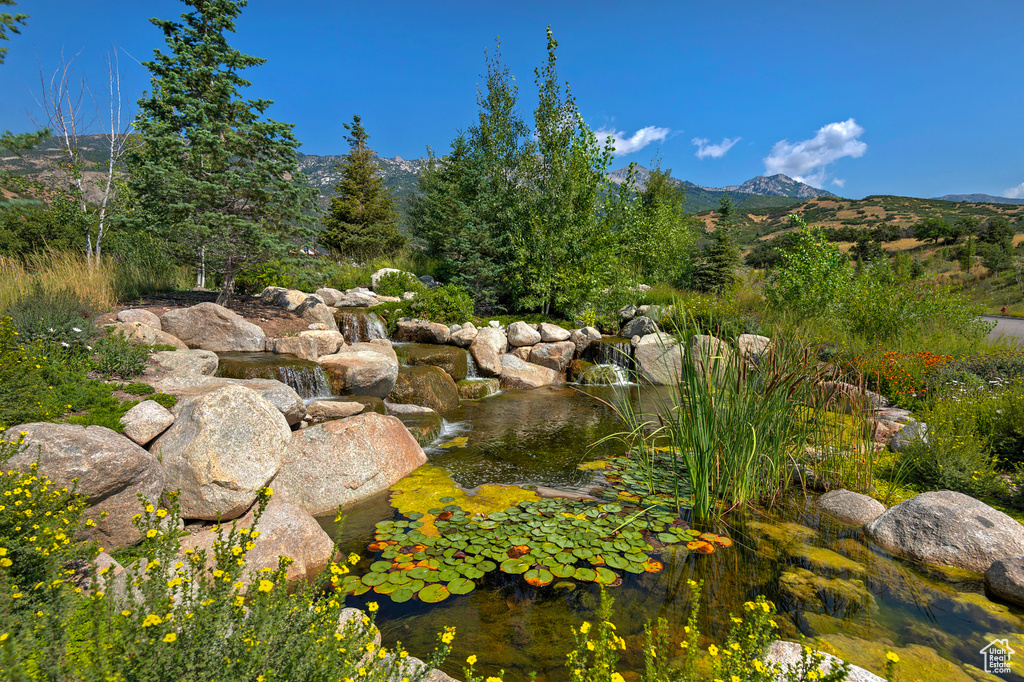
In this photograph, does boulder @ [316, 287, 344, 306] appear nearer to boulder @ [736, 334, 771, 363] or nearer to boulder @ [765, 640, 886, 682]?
boulder @ [736, 334, 771, 363]

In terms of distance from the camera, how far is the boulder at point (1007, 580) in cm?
296

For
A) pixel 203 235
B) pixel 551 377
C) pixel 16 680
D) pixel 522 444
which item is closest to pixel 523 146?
pixel 551 377

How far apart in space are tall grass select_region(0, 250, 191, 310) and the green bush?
518cm

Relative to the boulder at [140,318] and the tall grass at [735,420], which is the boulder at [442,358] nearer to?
the boulder at [140,318]

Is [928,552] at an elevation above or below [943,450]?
below

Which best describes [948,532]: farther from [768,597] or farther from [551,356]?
[551,356]

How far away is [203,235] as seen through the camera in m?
9.16

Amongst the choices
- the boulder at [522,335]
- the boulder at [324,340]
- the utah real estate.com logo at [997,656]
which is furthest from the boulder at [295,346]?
the utah real estate.com logo at [997,656]

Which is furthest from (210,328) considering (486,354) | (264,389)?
(486,354)

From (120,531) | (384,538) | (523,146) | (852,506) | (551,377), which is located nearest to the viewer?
(120,531)

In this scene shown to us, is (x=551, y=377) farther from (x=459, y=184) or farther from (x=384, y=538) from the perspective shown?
(x=459, y=184)

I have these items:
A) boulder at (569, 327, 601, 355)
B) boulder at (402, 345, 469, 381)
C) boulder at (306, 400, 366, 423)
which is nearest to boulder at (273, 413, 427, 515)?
boulder at (306, 400, 366, 423)

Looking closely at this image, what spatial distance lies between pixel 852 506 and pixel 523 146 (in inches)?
562

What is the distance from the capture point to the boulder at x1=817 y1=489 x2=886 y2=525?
3988 mm
